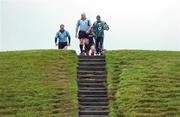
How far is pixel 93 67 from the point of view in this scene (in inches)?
1166

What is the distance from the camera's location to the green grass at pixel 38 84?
25.5 m

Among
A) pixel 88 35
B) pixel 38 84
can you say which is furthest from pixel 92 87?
pixel 88 35

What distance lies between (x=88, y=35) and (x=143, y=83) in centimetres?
568

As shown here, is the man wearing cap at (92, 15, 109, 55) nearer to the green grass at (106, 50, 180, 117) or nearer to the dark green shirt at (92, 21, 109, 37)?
the dark green shirt at (92, 21, 109, 37)

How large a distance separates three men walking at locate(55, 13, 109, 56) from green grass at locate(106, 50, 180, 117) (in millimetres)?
1306

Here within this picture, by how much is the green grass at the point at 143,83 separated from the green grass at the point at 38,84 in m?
1.55

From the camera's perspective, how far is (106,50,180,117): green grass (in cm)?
2538

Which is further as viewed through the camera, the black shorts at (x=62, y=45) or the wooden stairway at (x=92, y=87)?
the black shorts at (x=62, y=45)

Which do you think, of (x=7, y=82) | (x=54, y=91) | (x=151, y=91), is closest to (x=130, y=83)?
(x=151, y=91)

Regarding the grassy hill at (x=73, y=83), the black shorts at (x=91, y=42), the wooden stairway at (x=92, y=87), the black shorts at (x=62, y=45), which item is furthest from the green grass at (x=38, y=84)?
the black shorts at (x=91, y=42)

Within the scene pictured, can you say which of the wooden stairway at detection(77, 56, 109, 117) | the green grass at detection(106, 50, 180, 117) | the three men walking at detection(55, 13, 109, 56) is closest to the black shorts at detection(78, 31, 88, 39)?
the three men walking at detection(55, 13, 109, 56)

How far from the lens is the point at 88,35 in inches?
1276

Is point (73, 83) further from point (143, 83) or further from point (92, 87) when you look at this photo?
point (143, 83)

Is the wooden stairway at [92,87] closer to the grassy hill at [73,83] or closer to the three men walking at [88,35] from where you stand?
the grassy hill at [73,83]
